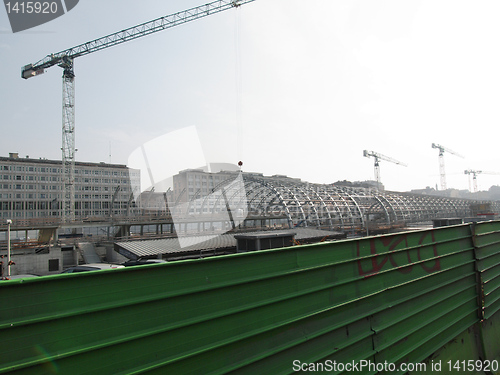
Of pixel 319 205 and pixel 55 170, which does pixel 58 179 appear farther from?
pixel 319 205

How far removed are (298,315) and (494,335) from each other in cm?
482

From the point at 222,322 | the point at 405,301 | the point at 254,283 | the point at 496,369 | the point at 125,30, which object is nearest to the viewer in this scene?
the point at 222,322

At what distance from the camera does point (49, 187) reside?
217ft

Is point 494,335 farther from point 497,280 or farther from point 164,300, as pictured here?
point 164,300

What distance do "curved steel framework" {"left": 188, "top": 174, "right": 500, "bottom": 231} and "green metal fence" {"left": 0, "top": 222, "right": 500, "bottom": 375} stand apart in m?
28.9

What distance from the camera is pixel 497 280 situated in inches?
228

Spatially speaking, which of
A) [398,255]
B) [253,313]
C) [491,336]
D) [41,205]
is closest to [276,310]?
[253,313]

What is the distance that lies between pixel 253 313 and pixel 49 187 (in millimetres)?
76874

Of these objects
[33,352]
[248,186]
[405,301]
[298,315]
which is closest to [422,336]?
[405,301]

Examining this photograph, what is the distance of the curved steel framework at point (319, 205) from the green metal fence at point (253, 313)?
94.9 ft

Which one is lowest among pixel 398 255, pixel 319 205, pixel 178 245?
pixel 178 245

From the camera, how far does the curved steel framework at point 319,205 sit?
3566 cm

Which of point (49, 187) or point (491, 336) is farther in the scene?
point (49, 187)

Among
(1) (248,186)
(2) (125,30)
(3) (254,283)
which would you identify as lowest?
(3) (254,283)
